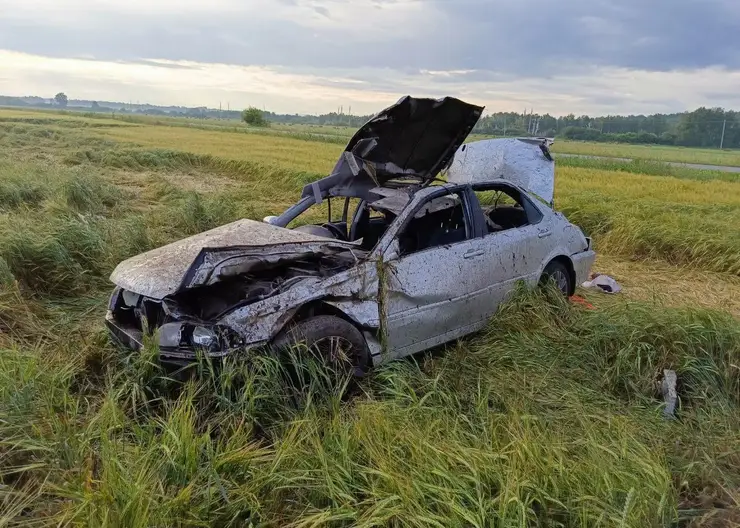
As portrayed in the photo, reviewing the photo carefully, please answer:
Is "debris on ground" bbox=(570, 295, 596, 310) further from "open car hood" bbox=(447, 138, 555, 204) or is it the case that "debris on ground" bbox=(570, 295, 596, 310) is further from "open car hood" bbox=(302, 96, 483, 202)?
"open car hood" bbox=(302, 96, 483, 202)

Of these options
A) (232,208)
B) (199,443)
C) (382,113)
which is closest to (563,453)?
(199,443)

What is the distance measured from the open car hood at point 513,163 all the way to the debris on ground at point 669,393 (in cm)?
262

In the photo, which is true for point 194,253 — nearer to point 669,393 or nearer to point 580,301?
point 669,393

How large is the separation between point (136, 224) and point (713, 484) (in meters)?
7.03

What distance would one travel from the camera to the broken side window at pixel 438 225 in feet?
15.3

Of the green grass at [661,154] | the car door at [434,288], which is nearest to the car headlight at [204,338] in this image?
the car door at [434,288]

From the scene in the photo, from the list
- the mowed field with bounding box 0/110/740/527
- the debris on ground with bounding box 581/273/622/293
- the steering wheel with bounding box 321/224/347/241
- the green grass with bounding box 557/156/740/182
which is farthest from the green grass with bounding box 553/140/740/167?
→ the mowed field with bounding box 0/110/740/527

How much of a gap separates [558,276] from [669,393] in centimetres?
190

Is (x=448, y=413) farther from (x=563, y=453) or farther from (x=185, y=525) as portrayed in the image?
(x=185, y=525)

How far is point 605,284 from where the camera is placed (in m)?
6.85

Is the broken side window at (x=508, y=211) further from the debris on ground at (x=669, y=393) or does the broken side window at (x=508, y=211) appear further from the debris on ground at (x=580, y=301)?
the debris on ground at (x=669, y=393)

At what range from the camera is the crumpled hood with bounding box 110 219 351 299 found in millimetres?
3570

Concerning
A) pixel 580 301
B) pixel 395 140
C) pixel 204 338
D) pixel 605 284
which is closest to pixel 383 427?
pixel 204 338

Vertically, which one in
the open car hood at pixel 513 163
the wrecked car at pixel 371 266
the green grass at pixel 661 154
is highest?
the green grass at pixel 661 154
